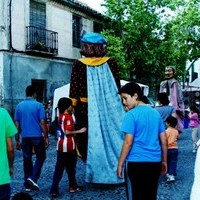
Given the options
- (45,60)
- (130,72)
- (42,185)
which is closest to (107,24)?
(130,72)

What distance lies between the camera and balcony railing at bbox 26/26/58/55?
21.4m

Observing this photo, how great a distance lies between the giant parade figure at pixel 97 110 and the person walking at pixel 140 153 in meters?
2.62

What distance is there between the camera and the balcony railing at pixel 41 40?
842 inches

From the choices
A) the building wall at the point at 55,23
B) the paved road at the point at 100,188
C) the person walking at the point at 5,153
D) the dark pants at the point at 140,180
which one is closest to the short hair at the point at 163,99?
the paved road at the point at 100,188

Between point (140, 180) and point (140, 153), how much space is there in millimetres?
243

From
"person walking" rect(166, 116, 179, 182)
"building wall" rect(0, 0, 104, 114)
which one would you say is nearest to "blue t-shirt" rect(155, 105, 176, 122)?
"person walking" rect(166, 116, 179, 182)

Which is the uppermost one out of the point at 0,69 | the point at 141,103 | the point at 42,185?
the point at 0,69

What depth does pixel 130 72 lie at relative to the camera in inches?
1032

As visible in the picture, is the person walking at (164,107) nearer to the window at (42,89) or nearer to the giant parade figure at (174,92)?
the giant parade figure at (174,92)

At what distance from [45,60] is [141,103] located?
59.7 feet

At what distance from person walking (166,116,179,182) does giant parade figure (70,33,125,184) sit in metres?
1.10

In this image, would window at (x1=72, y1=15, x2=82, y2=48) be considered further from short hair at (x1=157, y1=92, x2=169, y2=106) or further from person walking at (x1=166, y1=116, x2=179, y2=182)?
person walking at (x1=166, y1=116, x2=179, y2=182)

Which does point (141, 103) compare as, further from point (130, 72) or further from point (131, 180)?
point (130, 72)

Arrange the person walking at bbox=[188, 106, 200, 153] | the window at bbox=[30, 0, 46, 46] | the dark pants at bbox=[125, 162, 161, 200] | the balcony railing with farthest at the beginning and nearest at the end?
the window at bbox=[30, 0, 46, 46]
the balcony railing
the person walking at bbox=[188, 106, 200, 153]
the dark pants at bbox=[125, 162, 161, 200]
